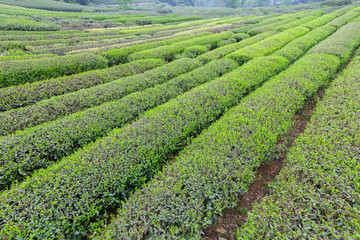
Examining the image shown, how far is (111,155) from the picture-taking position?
4664mm

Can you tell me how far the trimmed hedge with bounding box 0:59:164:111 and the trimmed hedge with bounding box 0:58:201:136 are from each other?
1.13m

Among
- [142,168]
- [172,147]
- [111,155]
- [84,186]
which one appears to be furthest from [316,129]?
[84,186]

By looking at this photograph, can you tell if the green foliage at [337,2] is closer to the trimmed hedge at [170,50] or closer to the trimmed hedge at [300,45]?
the trimmed hedge at [300,45]

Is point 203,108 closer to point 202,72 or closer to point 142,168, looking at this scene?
Result: point 142,168

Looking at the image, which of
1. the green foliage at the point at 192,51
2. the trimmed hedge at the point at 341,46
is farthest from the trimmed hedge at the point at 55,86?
the trimmed hedge at the point at 341,46

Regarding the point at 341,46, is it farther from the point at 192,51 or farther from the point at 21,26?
the point at 21,26

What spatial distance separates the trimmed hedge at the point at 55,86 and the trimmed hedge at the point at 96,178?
5356mm

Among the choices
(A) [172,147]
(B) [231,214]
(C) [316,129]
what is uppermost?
(C) [316,129]

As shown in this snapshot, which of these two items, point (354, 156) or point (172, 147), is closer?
point (354, 156)

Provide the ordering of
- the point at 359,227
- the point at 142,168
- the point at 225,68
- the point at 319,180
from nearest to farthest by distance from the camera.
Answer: the point at 359,227
the point at 319,180
the point at 142,168
the point at 225,68

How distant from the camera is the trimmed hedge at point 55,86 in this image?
7680mm

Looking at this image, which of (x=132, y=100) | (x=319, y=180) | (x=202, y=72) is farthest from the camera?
(x=202, y=72)

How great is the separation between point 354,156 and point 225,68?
8294mm

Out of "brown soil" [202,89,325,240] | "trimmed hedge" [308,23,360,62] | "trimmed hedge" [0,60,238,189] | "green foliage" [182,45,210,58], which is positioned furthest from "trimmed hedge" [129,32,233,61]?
"brown soil" [202,89,325,240]
